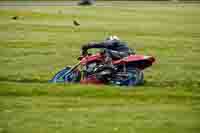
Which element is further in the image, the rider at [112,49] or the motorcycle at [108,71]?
the rider at [112,49]

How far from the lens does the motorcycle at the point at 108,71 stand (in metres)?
19.4

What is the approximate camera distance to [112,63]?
19734mm

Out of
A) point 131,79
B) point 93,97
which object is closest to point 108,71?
point 131,79

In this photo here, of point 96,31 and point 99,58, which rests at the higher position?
point 99,58

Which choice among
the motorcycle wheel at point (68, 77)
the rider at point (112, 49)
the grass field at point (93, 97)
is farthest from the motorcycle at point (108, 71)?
the grass field at point (93, 97)

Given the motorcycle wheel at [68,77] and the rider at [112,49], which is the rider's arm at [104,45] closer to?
the rider at [112,49]

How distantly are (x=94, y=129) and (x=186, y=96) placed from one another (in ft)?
16.7

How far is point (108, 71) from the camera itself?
1955cm

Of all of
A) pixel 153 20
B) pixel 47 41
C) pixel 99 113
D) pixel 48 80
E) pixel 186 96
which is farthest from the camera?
pixel 153 20

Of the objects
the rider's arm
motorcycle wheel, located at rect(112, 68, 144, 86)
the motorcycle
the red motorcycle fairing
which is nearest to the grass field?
motorcycle wheel, located at rect(112, 68, 144, 86)

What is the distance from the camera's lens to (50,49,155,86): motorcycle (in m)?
19.4

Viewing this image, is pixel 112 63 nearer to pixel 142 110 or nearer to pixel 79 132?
pixel 142 110

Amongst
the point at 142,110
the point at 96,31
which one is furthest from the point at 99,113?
the point at 96,31

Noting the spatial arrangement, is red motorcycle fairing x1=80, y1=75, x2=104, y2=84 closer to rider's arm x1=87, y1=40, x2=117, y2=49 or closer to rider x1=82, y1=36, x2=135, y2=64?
rider x1=82, y1=36, x2=135, y2=64
